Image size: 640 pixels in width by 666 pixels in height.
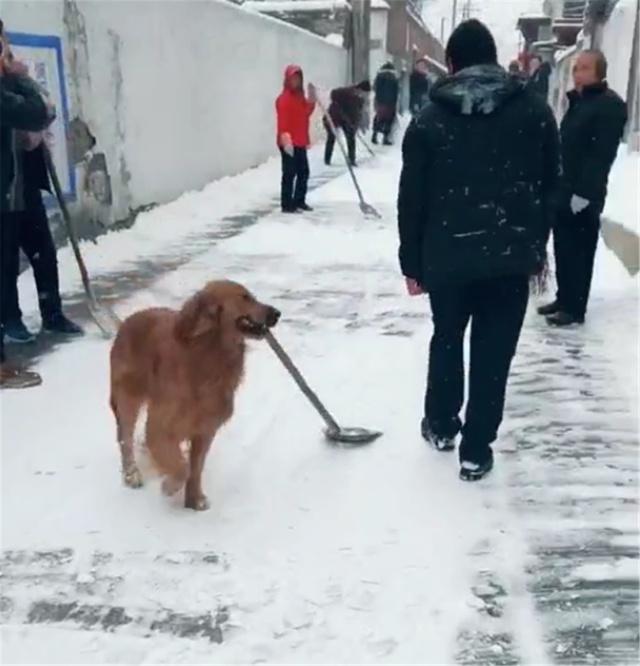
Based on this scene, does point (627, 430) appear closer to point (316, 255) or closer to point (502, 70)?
point (502, 70)

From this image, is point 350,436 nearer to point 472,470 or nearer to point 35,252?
point 472,470

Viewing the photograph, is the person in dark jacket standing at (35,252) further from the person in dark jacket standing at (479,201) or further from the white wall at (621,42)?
the white wall at (621,42)

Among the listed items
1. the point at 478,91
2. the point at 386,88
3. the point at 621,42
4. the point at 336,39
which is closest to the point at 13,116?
the point at 478,91

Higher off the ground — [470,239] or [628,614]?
[470,239]

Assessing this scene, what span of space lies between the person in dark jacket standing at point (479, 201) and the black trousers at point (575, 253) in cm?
239

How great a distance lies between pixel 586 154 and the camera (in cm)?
569

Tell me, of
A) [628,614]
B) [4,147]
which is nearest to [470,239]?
[628,614]

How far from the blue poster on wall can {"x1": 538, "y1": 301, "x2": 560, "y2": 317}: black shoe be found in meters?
4.37

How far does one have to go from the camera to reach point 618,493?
3811mm

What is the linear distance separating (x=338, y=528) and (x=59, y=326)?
10.4 ft

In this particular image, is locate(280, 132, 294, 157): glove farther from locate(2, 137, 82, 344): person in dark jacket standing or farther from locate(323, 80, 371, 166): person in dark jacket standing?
locate(2, 137, 82, 344): person in dark jacket standing

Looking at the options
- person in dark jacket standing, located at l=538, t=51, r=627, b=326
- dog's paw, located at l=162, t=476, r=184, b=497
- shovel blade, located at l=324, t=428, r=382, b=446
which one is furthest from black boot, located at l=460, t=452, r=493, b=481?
person in dark jacket standing, located at l=538, t=51, r=627, b=326

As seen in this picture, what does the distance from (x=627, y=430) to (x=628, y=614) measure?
5.33 ft

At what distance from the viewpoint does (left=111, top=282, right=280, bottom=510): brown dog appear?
10.9 ft
